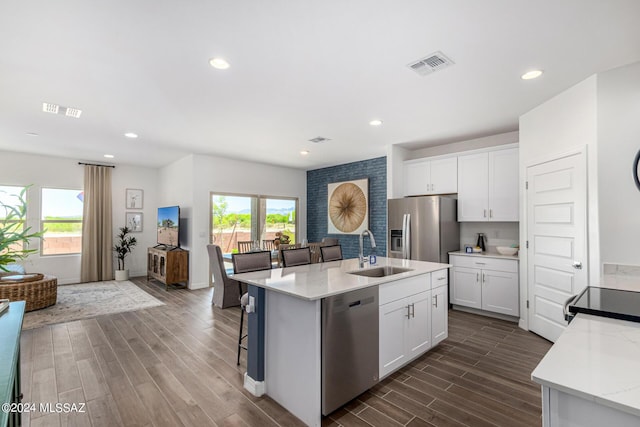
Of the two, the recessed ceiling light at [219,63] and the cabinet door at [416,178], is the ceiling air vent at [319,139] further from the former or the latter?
the recessed ceiling light at [219,63]

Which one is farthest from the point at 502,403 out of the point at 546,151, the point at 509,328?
the point at 546,151

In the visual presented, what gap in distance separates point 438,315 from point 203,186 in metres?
4.99

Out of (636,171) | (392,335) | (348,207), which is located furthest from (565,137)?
(348,207)

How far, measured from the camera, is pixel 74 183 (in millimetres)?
6727

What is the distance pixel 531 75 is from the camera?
282 cm

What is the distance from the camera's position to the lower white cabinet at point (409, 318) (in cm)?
257

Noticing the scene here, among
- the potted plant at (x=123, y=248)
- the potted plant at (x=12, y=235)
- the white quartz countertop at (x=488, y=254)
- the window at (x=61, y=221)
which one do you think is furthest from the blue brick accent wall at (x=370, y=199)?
the potted plant at (x=12, y=235)

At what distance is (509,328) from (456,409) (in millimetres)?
2192

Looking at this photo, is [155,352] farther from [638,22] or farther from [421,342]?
[638,22]

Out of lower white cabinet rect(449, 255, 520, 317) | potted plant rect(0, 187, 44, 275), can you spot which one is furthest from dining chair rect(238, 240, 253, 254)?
potted plant rect(0, 187, 44, 275)

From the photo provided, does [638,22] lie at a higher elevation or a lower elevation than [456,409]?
higher

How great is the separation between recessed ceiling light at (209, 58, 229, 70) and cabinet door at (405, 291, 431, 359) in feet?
8.72

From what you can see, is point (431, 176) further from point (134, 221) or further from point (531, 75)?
point (134, 221)

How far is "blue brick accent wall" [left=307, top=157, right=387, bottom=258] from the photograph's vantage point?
6238mm
